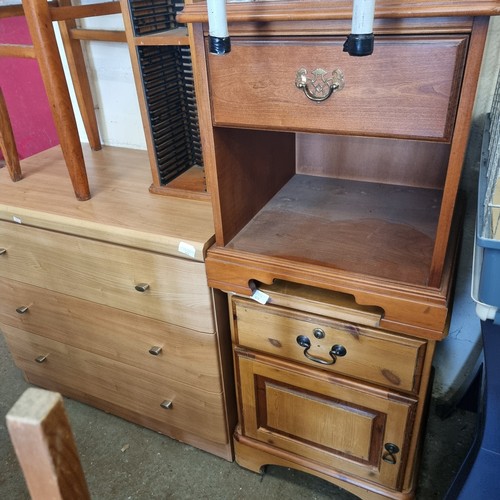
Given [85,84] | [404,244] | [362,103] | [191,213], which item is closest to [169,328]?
[191,213]

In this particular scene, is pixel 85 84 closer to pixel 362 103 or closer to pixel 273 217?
pixel 273 217

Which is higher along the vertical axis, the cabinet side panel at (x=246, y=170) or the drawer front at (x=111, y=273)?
the cabinet side panel at (x=246, y=170)

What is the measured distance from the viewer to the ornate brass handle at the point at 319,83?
0.69 m

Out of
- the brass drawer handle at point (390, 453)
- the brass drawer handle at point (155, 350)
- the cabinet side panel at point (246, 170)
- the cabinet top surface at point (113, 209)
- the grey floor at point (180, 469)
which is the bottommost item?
the grey floor at point (180, 469)

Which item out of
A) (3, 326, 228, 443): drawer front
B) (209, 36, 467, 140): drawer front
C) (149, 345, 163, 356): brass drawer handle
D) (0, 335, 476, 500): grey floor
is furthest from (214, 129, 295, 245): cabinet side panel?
(0, 335, 476, 500): grey floor

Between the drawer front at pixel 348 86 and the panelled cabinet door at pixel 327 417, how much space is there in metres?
0.54

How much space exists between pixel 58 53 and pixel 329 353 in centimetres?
88

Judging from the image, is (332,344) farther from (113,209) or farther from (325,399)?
(113,209)

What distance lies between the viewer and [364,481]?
111cm

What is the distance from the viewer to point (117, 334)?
47.9 inches

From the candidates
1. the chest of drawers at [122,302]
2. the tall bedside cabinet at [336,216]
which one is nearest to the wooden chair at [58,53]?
the chest of drawers at [122,302]

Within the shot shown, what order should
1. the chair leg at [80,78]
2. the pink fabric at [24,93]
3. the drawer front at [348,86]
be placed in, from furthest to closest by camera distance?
the pink fabric at [24,93] → the chair leg at [80,78] → the drawer front at [348,86]

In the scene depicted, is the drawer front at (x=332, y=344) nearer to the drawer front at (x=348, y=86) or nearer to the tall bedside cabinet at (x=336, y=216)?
the tall bedside cabinet at (x=336, y=216)

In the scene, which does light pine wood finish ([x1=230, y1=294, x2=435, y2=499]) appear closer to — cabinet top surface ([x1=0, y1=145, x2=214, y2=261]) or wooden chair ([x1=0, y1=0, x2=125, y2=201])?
cabinet top surface ([x1=0, y1=145, x2=214, y2=261])
